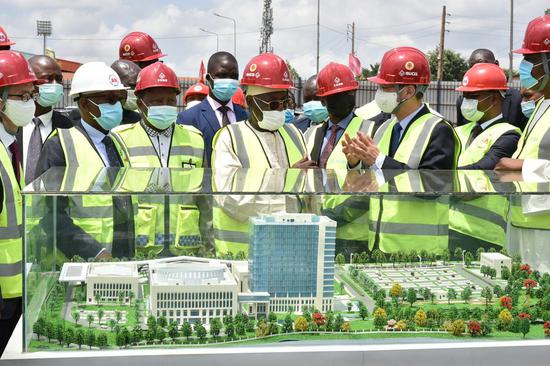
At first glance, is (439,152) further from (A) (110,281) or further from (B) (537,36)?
(A) (110,281)

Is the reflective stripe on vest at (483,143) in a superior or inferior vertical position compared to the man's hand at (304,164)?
superior

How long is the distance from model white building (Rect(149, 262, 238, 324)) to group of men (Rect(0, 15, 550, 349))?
0.13m

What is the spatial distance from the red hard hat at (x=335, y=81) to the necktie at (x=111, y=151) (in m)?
1.54

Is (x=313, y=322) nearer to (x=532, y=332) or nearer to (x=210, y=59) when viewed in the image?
(x=532, y=332)

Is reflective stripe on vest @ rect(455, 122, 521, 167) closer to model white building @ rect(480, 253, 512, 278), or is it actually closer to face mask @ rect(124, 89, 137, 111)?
model white building @ rect(480, 253, 512, 278)

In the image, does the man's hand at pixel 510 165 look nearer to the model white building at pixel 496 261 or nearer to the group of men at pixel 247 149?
the group of men at pixel 247 149

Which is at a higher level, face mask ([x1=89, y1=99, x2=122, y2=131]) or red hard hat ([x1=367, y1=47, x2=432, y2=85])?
red hard hat ([x1=367, y1=47, x2=432, y2=85])

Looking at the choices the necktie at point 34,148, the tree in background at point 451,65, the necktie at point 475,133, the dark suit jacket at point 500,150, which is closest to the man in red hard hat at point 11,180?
the necktie at point 34,148

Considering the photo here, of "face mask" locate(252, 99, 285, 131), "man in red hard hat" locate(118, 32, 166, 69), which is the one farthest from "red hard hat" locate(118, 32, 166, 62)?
"face mask" locate(252, 99, 285, 131)

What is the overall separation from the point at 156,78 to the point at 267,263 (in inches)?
106

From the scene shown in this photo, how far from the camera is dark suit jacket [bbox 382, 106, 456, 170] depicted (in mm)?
4219

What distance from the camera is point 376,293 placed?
323 centimetres

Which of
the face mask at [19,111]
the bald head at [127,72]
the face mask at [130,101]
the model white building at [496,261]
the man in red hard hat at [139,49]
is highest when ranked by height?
the man in red hard hat at [139,49]

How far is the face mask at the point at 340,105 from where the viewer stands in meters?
5.27
